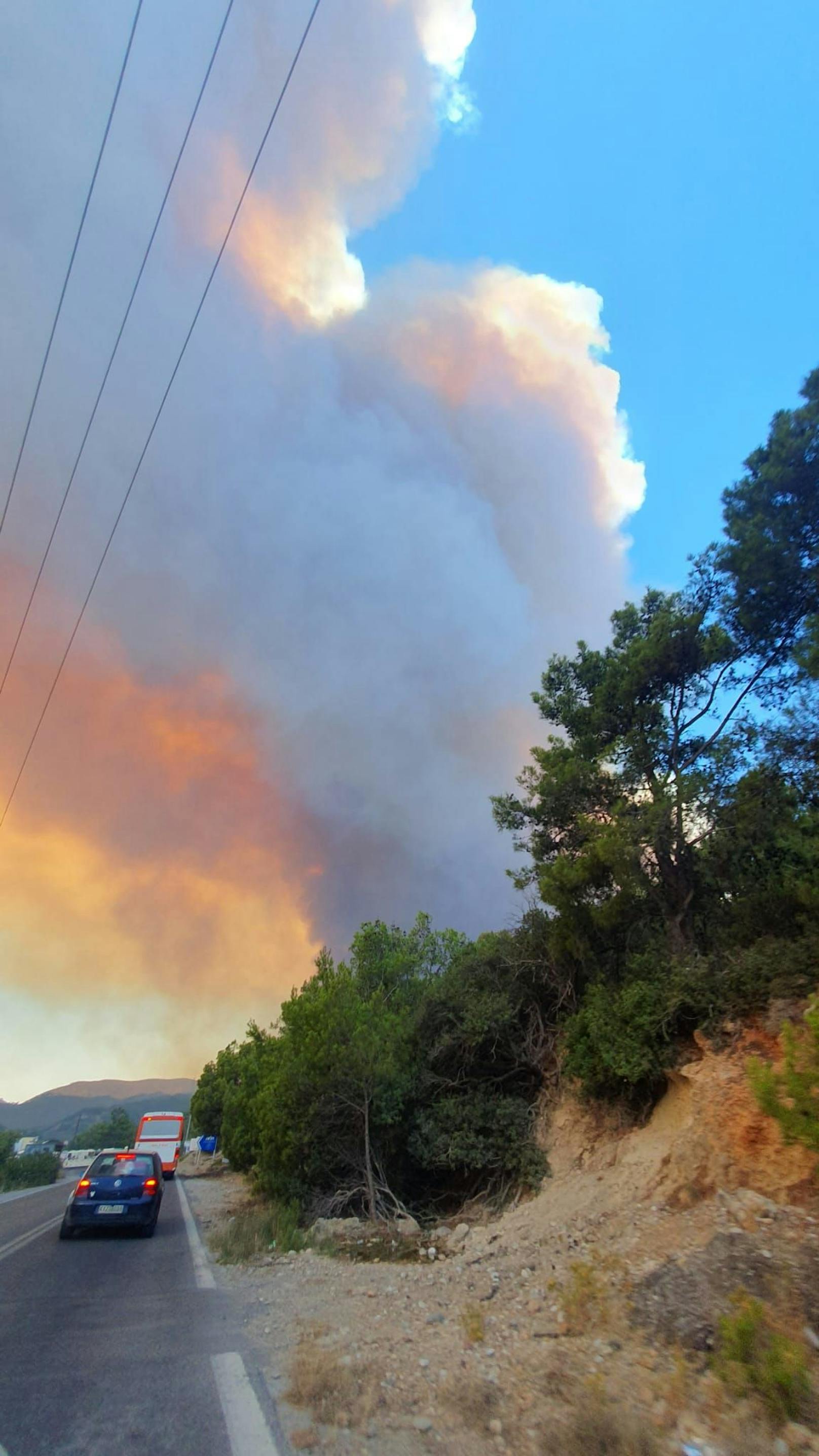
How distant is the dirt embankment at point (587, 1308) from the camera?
4.45m

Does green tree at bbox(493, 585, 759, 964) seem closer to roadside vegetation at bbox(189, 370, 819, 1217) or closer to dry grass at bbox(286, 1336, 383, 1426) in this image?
roadside vegetation at bbox(189, 370, 819, 1217)

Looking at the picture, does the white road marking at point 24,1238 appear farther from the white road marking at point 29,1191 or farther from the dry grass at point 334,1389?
the dry grass at point 334,1389

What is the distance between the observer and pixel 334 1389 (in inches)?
202

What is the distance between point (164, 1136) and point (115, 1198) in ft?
89.9

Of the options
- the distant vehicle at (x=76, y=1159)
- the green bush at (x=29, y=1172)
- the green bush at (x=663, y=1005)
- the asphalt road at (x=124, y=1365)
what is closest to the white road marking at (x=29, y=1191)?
the green bush at (x=29, y=1172)

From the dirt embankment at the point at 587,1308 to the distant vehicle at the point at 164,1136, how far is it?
2858cm

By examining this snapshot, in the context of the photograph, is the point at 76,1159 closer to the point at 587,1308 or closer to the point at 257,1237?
the point at 257,1237

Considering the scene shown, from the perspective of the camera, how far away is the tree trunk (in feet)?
52.5

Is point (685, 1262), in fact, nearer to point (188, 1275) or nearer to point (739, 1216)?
point (739, 1216)

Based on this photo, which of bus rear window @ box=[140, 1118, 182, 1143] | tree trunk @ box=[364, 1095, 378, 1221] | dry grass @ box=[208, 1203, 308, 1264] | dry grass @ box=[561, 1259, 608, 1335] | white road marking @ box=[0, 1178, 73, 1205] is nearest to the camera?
dry grass @ box=[561, 1259, 608, 1335]

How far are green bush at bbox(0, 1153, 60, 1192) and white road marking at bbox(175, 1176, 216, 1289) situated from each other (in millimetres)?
20758

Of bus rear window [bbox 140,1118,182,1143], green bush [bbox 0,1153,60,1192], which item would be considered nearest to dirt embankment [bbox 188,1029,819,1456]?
bus rear window [bbox 140,1118,182,1143]

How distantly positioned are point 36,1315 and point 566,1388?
5.82m

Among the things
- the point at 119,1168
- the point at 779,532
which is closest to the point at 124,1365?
the point at 119,1168
